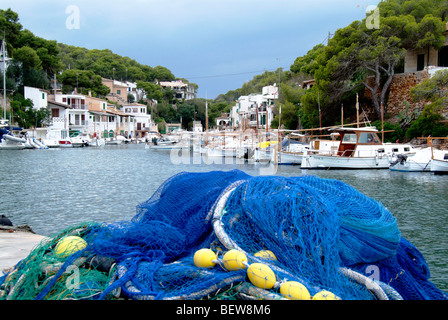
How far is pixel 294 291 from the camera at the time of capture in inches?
124

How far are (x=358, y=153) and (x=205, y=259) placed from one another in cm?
2228

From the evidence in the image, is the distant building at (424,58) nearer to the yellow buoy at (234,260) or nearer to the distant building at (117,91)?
the yellow buoy at (234,260)

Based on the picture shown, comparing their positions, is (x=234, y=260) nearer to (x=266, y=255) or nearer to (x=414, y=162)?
(x=266, y=255)

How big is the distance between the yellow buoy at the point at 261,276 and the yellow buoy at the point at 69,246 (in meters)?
1.78


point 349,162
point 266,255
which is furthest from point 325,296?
point 349,162

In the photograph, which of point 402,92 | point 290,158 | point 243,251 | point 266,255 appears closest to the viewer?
point 243,251

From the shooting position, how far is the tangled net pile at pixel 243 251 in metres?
3.38

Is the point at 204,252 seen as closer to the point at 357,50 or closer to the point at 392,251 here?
the point at 392,251

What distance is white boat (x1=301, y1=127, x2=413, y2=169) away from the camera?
23.8 meters

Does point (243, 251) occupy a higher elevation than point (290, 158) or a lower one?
higher

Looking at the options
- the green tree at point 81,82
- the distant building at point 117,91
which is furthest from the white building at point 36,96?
the distant building at point 117,91

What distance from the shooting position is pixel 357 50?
104 ft

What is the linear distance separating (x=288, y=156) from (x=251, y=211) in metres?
24.2
